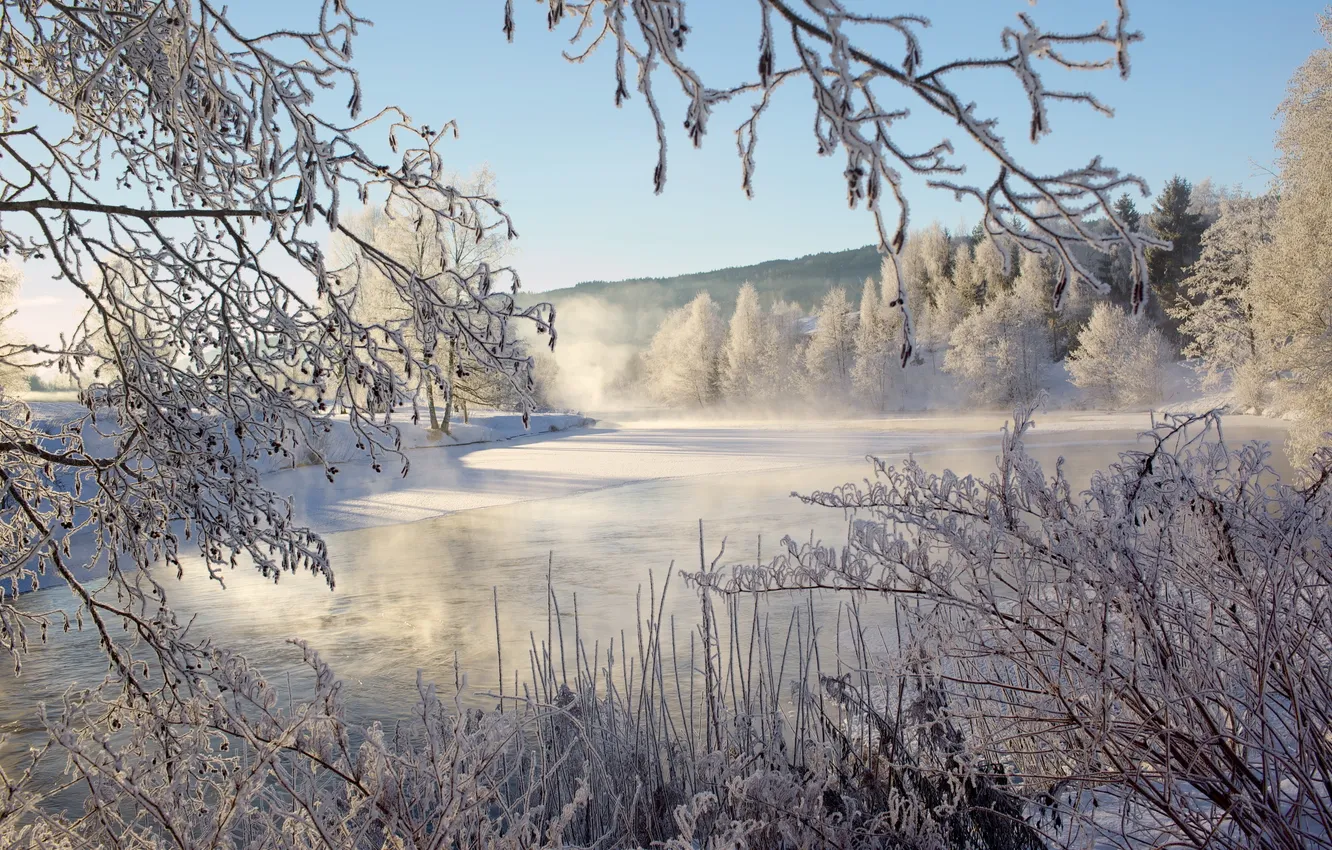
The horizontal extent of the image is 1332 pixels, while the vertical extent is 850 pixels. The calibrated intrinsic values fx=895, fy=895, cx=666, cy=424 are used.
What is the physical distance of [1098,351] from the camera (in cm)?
3884

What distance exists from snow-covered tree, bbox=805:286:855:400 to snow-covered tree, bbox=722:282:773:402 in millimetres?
2801

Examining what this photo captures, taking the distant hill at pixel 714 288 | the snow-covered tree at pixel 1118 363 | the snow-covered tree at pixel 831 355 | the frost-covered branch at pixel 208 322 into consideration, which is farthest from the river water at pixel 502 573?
the distant hill at pixel 714 288

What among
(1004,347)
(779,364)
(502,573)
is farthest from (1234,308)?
(779,364)

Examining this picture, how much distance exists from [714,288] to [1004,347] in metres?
88.8

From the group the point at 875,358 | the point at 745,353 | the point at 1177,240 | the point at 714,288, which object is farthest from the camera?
the point at 714,288

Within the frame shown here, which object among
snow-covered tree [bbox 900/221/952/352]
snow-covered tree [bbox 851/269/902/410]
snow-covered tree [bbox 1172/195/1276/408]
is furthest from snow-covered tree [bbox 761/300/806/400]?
snow-covered tree [bbox 1172/195/1276/408]

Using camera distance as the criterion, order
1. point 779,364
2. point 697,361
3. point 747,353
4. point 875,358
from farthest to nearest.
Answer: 1. point 697,361
2. point 747,353
3. point 779,364
4. point 875,358

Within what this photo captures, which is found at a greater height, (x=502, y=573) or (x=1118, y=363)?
(x=1118, y=363)

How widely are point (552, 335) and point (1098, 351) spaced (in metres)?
41.3

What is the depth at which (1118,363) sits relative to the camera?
38125 mm

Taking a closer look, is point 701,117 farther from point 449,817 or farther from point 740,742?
point 740,742

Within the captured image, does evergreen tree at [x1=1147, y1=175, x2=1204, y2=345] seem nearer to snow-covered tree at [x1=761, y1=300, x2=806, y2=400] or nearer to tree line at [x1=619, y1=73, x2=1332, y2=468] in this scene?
tree line at [x1=619, y1=73, x2=1332, y2=468]

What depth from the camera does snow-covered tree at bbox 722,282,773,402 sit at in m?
51.2

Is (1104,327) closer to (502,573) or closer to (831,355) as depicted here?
(831,355)
